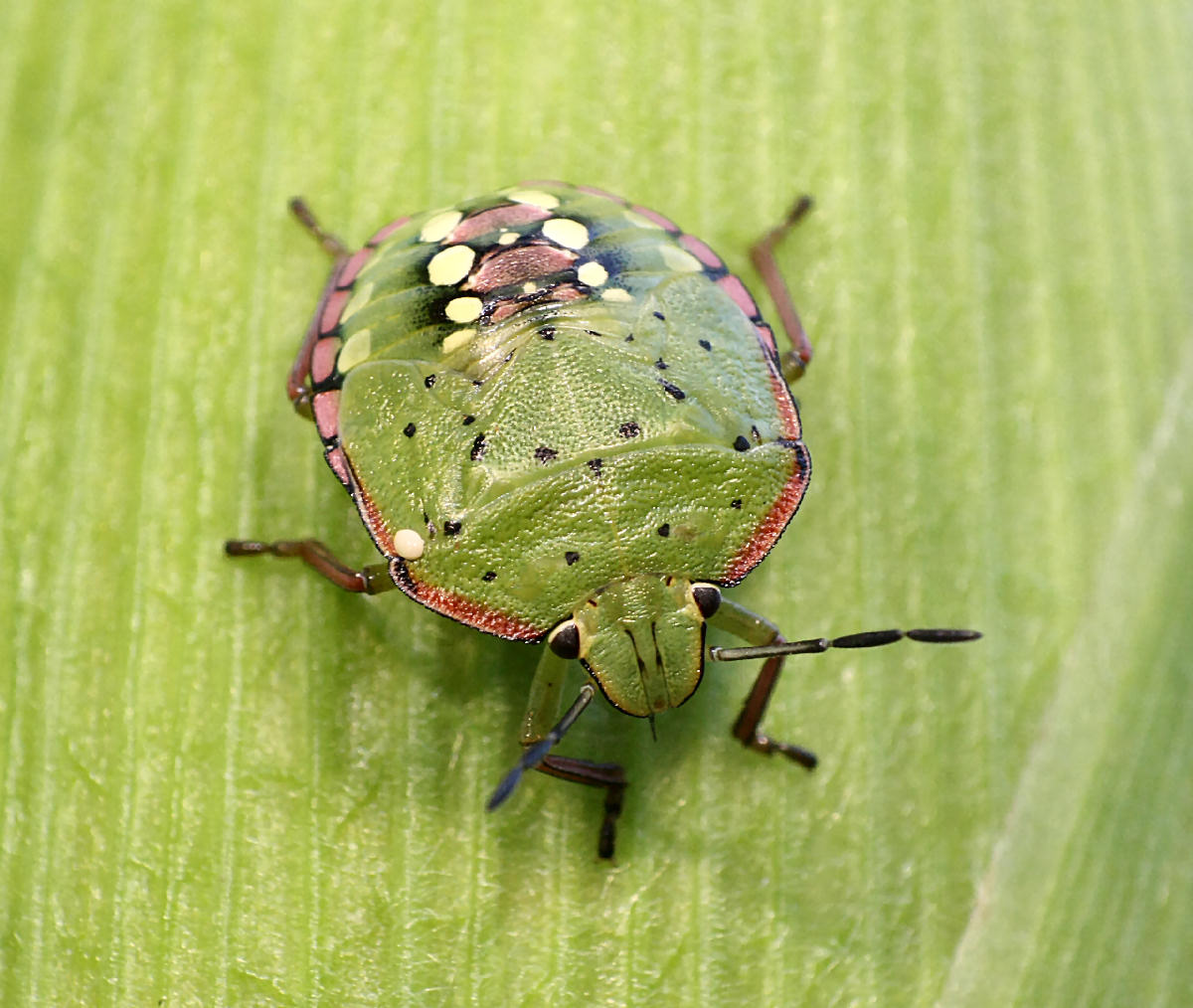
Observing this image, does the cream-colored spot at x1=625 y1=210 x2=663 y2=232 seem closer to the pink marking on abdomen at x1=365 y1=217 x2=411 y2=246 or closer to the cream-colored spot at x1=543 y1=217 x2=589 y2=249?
the cream-colored spot at x1=543 y1=217 x2=589 y2=249

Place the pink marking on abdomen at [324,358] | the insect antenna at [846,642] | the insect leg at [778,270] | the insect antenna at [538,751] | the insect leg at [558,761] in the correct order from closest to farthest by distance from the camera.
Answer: the insect antenna at [538,751]
the insect antenna at [846,642]
the insect leg at [558,761]
the pink marking on abdomen at [324,358]
the insect leg at [778,270]

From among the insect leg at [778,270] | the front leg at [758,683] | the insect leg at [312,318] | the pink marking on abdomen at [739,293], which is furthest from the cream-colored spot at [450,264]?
the front leg at [758,683]

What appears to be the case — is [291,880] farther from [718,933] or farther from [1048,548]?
[1048,548]

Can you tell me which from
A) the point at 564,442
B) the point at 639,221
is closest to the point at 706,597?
the point at 564,442

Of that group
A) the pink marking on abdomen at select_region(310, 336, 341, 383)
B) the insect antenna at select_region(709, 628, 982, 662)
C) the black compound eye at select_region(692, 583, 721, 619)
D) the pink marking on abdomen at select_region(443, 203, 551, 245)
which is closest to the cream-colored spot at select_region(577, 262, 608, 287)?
the pink marking on abdomen at select_region(443, 203, 551, 245)

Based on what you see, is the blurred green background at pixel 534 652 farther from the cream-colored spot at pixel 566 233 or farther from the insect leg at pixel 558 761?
the cream-colored spot at pixel 566 233

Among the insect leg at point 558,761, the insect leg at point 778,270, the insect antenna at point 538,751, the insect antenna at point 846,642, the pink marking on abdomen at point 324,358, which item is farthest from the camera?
the insect leg at point 778,270
